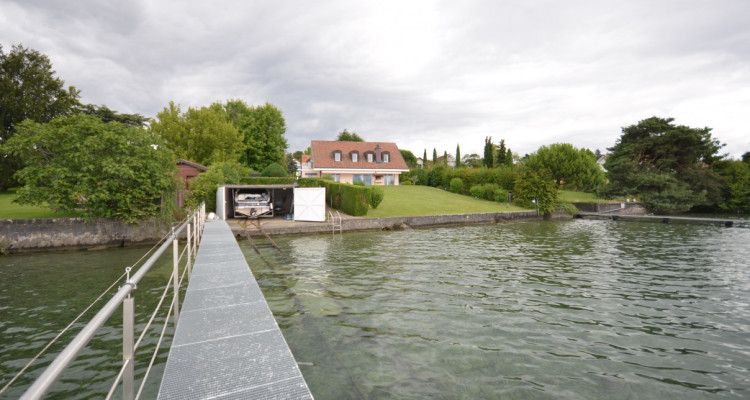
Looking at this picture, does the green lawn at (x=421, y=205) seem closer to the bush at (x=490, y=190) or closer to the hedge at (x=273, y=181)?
the bush at (x=490, y=190)

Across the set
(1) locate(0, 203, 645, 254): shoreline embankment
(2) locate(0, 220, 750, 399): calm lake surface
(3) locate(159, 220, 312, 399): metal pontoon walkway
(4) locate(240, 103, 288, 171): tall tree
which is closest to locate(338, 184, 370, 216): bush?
(1) locate(0, 203, 645, 254): shoreline embankment

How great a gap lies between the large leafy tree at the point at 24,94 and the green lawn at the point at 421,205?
2875cm

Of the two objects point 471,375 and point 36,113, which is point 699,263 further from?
point 36,113

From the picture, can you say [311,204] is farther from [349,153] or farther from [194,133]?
[349,153]

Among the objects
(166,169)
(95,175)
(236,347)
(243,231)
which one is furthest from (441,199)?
(236,347)

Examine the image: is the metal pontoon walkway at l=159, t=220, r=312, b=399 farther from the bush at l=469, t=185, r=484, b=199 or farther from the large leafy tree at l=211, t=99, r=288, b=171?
the large leafy tree at l=211, t=99, r=288, b=171

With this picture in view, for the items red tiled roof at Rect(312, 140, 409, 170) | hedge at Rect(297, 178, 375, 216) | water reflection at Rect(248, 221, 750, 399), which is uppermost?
red tiled roof at Rect(312, 140, 409, 170)

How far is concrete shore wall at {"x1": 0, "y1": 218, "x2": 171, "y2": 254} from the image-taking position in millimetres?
15930

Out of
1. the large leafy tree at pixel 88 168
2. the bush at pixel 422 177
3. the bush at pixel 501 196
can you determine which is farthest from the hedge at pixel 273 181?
the bush at pixel 422 177

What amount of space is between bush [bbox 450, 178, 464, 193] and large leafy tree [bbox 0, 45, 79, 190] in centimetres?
3981

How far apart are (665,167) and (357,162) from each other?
3518 centimetres

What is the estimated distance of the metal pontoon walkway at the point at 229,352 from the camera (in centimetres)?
298

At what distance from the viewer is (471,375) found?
5438mm

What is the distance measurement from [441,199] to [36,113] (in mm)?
36809
